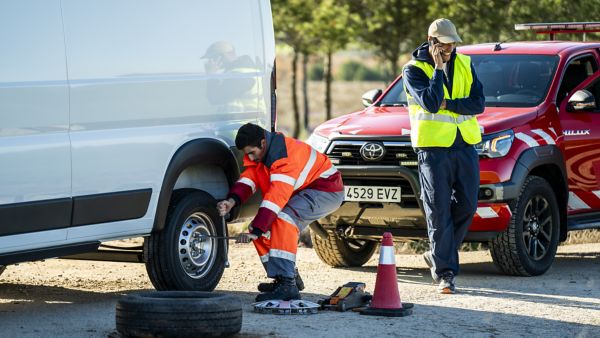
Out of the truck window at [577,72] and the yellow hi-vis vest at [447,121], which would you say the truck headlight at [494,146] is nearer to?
the yellow hi-vis vest at [447,121]

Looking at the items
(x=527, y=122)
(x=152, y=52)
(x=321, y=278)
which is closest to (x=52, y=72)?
(x=152, y=52)

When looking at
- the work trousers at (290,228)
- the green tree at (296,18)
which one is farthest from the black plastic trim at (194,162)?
the green tree at (296,18)

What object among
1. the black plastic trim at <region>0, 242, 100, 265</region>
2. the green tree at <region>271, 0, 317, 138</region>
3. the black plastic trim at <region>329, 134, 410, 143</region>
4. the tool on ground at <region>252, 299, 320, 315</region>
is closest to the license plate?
the black plastic trim at <region>329, 134, 410, 143</region>

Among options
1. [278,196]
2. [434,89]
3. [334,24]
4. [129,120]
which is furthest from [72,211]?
[334,24]

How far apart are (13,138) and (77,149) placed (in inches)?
20.1

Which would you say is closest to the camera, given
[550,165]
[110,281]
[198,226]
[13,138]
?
[13,138]

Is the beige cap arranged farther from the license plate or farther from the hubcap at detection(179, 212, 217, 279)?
the hubcap at detection(179, 212, 217, 279)

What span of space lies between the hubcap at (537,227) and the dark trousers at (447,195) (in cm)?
99

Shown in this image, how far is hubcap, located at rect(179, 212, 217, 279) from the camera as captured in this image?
29.4 feet

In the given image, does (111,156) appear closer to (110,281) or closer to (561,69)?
→ (110,281)

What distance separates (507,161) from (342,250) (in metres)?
1.76

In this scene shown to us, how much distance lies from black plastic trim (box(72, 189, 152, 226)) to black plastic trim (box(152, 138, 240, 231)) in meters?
0.15

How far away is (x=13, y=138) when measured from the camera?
754cm

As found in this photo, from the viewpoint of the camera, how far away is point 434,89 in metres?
9.33
